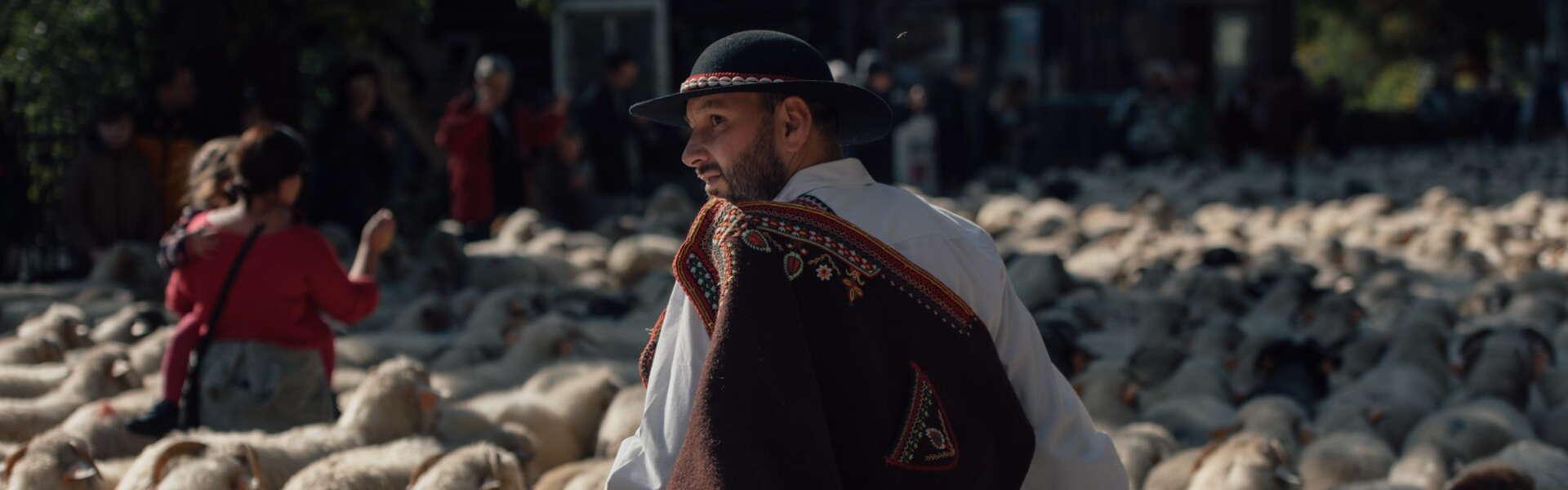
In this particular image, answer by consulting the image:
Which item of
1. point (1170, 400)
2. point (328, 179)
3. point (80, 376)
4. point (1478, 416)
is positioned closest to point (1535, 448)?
point (1478, 416)

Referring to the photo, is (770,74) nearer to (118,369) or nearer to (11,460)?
(11,460)

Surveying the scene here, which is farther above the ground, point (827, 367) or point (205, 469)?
point (827, 367)

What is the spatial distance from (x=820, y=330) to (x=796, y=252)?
0.37 ft

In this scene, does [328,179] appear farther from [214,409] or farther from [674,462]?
[674,462]

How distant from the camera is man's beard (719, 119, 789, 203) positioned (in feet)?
8.59

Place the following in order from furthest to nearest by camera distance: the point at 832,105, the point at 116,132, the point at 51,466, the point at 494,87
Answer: the point at 494,87 < the point at 116,132 < the point at 51,466 < the point at 832,105

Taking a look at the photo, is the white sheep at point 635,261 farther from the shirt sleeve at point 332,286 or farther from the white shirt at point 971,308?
the white shirt at point 971,308

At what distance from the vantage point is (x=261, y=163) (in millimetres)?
4457

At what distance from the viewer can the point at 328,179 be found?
9594 millimetres

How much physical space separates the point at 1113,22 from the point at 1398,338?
17.3 meters

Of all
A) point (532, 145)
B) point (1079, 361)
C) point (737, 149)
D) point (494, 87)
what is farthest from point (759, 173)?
point (532, 145)

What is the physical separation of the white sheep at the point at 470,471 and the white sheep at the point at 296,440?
1.20 ft

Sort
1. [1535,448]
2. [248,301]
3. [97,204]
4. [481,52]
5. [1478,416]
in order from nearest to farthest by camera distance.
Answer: [248,301] → [1535,448] → [1478,416] → [97,204] → [481,52]

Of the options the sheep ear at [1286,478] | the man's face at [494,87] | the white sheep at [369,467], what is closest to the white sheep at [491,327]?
the man's face at [494,87]
